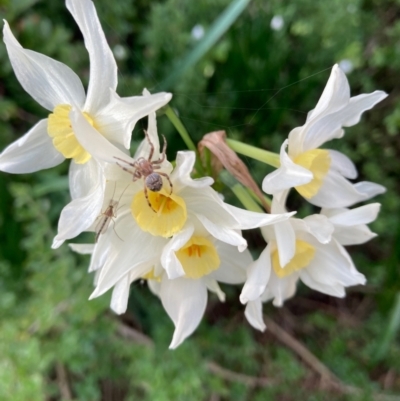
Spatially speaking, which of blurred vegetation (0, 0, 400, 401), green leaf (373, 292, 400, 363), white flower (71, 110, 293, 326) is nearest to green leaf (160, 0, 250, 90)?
blurred vegetation (0, 0, 400, 401)

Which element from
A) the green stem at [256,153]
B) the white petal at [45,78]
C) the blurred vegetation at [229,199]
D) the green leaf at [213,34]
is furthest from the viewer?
the blurred vegetation at [229,199]

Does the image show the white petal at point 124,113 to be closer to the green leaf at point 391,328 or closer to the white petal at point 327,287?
the white petal at point 327,287

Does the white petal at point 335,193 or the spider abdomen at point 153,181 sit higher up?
the spider abdomen at point 153,181

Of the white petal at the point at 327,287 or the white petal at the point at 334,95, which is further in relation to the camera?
the white petal at the point at 327,287

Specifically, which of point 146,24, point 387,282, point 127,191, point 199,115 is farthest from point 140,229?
point 146,24

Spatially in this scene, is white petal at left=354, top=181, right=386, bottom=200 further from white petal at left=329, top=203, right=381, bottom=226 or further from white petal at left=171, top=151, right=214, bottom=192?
white petal at left=171, top=151, right=214, bottom=192

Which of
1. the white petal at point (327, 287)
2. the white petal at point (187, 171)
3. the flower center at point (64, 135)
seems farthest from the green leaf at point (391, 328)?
the flower center at point (64, 135)
